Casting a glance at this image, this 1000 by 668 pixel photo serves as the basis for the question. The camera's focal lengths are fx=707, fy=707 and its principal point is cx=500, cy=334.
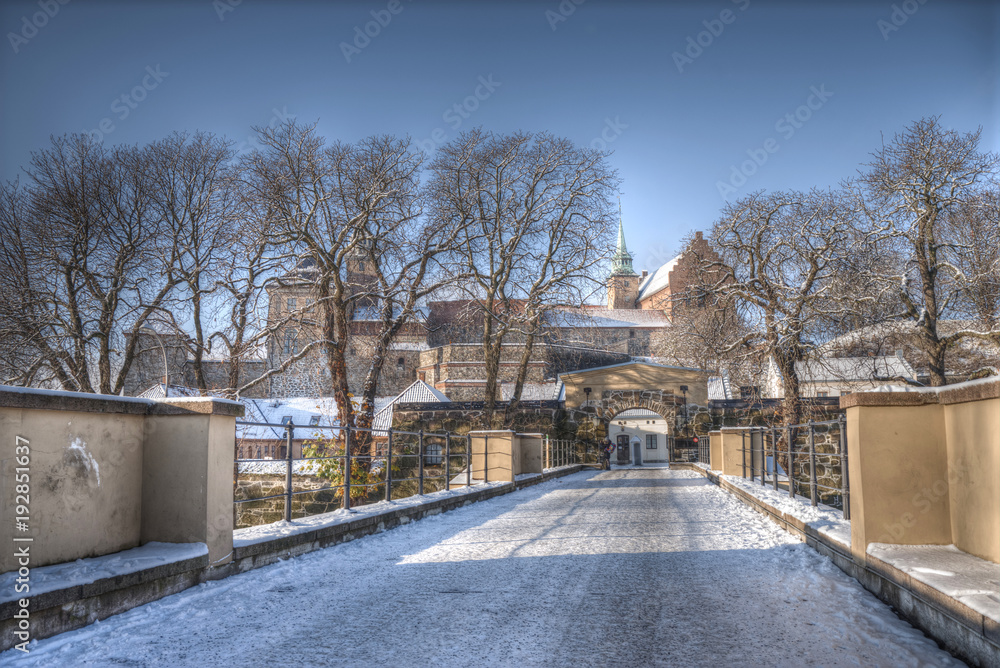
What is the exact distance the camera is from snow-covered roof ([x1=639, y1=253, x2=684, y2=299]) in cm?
6956

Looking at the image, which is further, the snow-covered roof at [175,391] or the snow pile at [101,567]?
the snow-covered roof at [175,391]

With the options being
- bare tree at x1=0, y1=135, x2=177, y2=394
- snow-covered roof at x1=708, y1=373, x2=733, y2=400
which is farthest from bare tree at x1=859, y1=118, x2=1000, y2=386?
snow-covered roof at x1=708, y1=373, x2=733, y2=400

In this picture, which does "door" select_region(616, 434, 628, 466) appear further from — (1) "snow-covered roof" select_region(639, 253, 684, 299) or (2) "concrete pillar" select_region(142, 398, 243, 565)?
(2) "concrete pillar" select_region(142, 398, 243, 565)

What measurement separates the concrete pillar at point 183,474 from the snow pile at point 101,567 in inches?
4.5

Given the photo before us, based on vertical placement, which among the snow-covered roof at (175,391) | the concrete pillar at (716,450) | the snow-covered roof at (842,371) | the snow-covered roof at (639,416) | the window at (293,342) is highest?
the window at (293,342)

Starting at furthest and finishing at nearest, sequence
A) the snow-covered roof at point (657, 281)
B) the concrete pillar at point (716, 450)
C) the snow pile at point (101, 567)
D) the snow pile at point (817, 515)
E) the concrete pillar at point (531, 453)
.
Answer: the snow-covered roof at point (657, 281) → the concrete pillar at point (716, 450) → the concrete pillar at point (531, 453) → the snow pile at point (817, 515) → the snow pile at point (101, 567)

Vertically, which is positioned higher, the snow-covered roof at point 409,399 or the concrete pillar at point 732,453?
the snow-covered roof at point 409,399

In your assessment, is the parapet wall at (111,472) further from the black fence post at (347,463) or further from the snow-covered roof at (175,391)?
the snow-covered roof at (175,391)

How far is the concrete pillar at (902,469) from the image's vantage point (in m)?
4.21

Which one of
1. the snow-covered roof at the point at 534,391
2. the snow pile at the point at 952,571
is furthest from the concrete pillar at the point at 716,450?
the snow-covered roof at the point at 534,391

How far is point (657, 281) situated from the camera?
2908 inches

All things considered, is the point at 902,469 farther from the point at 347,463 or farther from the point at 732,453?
the point at 732,453

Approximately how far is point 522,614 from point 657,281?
72.3 m

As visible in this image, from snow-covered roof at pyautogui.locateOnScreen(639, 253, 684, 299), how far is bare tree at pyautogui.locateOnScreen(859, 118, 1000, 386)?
50.1m
